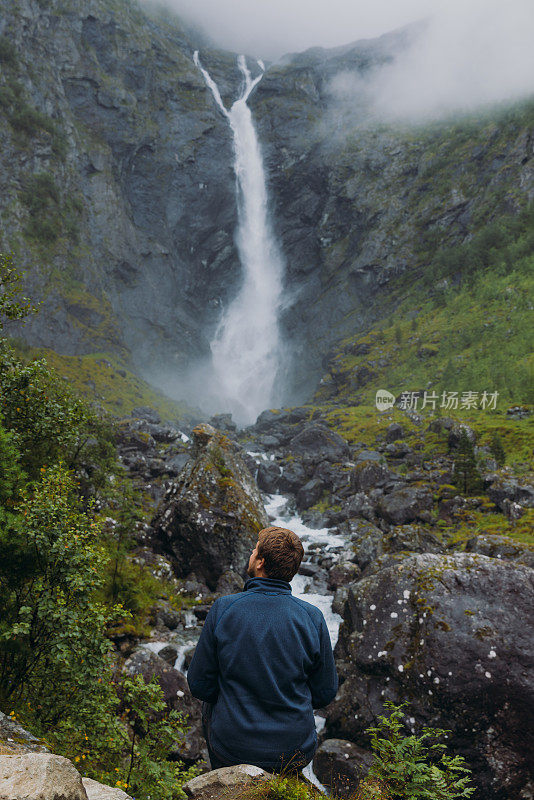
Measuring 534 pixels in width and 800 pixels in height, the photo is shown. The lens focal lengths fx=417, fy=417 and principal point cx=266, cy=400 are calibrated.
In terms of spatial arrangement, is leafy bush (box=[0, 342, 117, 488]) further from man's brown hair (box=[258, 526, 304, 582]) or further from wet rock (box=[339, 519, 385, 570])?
wet rock (box=[339, 519, 385, 570])

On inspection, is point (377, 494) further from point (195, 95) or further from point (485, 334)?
point (195, 95)

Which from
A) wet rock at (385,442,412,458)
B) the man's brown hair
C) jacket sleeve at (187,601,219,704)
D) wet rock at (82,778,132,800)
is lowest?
wet rock at (82,778,132,800)

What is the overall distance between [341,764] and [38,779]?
9233mm

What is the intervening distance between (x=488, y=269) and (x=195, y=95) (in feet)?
305

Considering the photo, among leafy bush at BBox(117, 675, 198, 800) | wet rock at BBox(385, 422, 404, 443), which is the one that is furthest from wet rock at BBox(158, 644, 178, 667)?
wet rock at BBox(385, 422, 404, 443)

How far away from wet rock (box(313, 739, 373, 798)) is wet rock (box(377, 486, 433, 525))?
59.9 feet

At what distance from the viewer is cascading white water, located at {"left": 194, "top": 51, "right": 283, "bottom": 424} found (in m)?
111

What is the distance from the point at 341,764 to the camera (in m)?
9.52

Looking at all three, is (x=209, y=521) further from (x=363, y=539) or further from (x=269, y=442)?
(x=269, y=442)

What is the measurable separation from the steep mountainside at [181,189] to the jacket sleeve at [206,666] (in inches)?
3488

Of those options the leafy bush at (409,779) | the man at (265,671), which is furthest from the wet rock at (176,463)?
the man at (265,671)

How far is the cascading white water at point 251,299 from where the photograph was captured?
364ft

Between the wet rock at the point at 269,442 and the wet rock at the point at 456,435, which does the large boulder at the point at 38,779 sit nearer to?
the wet rock at the point at 456,435

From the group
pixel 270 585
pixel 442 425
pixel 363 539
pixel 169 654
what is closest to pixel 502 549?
pixel 363 539
